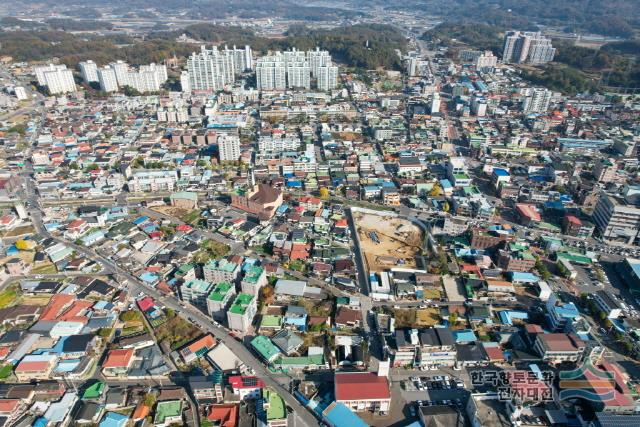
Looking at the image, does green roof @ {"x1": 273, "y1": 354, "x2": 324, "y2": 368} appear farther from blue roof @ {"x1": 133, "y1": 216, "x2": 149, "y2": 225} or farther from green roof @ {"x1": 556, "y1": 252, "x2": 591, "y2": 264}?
green roof @ {"x1": 556, "y1": 252, "x2": 591, "y2": 264}

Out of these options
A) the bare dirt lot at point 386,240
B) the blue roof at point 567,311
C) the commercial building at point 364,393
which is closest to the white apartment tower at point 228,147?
the bare dirt lot at point 386,240

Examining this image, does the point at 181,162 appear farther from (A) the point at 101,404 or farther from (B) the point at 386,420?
(B) the point at 386,420

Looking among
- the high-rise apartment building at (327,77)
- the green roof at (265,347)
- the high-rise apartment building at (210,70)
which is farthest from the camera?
the high-rise apartment building at (327,77)

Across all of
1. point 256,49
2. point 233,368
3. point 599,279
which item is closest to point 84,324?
point 233,368

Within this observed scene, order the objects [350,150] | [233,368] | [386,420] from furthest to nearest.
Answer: [350,150]
[233,368]
[386,420]

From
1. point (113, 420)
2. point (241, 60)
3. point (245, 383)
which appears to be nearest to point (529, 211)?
point (245, 383)

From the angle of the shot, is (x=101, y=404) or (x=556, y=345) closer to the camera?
(x=101, y=404)

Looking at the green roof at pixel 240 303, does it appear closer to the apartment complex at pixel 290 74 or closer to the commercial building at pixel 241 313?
the commercial building at pixel 241 313
